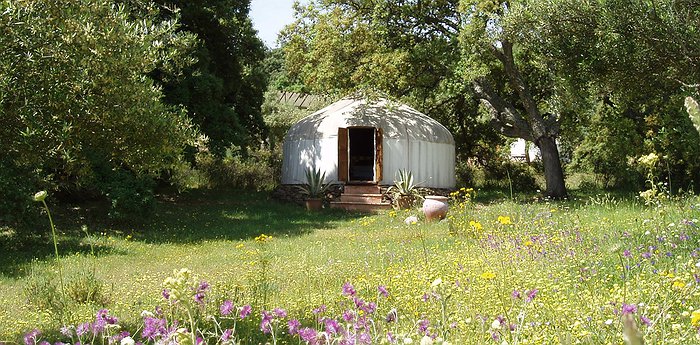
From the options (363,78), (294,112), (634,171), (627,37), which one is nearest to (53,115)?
(363,78)

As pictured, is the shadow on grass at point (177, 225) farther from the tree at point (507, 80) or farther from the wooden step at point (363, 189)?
the tree at point (507, 80)

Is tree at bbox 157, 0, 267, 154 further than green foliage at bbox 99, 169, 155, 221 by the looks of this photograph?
Yes

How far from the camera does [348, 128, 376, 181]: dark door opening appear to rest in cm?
2286

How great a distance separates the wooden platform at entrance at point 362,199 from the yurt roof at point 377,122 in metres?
1.79

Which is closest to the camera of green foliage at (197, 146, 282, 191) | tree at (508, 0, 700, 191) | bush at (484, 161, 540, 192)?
tree at (508, 0, 700, 191)

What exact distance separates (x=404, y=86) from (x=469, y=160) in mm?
8808

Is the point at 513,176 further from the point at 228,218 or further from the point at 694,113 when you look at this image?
the point at 694,113

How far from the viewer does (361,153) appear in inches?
941

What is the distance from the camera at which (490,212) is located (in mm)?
11484

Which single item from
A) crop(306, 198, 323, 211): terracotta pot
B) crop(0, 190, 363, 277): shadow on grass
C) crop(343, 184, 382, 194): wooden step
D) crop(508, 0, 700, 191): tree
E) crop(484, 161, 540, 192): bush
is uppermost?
crop(508, 0, 700, 191): tree

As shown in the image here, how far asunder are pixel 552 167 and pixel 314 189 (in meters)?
7.22

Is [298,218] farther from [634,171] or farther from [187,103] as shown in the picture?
[634,171]

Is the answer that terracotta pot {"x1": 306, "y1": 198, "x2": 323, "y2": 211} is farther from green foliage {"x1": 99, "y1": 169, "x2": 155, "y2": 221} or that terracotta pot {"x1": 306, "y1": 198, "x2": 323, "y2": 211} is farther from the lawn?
green foliage {"x1": 99, "y1": 169, "x2": 155, "y2": 221}

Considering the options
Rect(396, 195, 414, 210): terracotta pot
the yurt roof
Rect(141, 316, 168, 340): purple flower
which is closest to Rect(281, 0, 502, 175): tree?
the yurt roof
